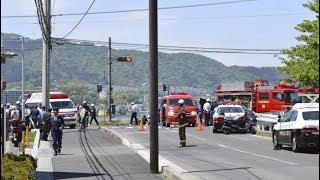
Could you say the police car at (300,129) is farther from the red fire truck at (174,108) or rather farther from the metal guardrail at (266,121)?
the red fire truck at (174,108)

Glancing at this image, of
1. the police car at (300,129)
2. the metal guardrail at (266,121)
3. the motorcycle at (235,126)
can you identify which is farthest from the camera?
the motorcycle at (235,126)

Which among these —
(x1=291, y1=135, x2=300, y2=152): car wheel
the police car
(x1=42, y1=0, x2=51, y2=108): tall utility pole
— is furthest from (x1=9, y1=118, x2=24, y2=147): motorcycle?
(x1=291, y1=135, x2=300, y2=152): car wheel

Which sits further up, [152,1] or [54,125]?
[152,1]

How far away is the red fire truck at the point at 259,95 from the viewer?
47.8m

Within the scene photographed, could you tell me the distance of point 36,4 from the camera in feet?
79.9

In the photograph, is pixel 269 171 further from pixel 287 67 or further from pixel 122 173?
pixel 287 67

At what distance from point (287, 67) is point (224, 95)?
21.0 m

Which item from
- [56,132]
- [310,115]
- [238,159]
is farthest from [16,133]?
[310,115]

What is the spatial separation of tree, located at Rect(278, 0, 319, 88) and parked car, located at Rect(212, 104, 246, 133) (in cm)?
376

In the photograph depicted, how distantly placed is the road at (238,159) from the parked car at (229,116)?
4.45 metres

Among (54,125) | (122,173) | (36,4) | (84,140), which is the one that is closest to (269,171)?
(122,173)

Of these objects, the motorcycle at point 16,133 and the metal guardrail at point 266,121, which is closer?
the motorcycle at point 16,133

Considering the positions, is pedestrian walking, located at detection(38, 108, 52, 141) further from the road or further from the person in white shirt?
the person in white shirt

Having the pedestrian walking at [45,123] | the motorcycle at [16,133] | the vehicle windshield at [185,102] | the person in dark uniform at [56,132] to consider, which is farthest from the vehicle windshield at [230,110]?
the person in dark uniform at [56,132]
